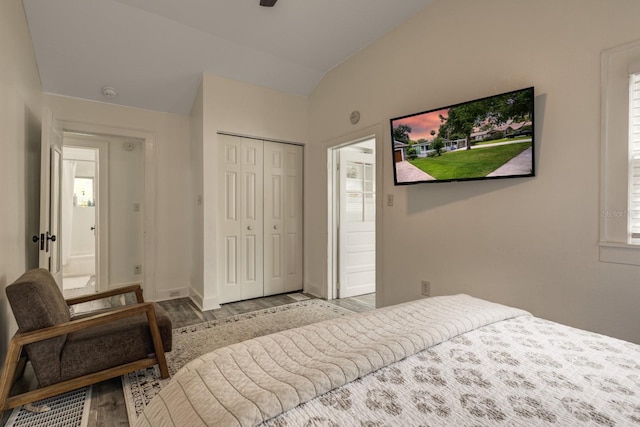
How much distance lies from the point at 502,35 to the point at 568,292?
6.04ft

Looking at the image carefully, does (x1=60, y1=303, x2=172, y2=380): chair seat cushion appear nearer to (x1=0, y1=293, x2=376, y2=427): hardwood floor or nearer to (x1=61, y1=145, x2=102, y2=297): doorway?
(x1=0, y1=293, x2=376, y2=427): hardwood floor

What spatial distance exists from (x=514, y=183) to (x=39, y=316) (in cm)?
303

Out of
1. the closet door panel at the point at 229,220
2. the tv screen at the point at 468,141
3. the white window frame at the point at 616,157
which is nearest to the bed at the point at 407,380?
the white window frame at the point at 616,157

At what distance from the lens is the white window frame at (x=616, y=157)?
1.67 metres

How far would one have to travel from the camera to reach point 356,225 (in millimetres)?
3994

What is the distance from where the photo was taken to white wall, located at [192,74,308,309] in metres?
3.37

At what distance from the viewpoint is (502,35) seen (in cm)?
219

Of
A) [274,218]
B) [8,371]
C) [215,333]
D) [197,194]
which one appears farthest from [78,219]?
[8,371]

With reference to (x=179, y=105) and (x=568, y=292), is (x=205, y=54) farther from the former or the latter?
(x=568, y=292)

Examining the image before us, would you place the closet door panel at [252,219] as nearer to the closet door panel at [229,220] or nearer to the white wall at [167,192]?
the closet door panel at [229,220]

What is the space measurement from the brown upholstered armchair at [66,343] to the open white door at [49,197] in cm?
64

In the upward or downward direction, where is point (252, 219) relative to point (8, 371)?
upward

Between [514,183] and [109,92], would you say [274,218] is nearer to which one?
[109,92]

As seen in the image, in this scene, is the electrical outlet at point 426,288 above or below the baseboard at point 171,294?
above
